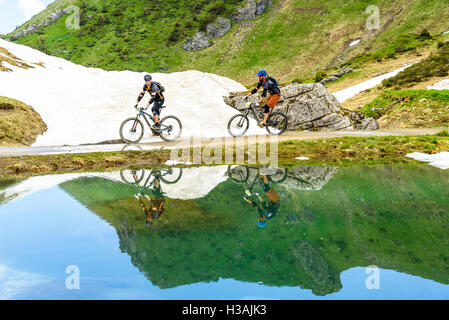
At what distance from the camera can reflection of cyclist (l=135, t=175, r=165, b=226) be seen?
8.55m

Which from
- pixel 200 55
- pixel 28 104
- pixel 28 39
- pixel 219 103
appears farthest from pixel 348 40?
pixel 28 39

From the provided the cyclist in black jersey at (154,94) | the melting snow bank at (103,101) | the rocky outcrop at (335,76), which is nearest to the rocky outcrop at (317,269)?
the cyclist in black jersey at (154,94)

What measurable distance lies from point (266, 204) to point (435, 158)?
9.39 m

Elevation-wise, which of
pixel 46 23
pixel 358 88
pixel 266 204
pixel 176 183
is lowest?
pixel 266 204

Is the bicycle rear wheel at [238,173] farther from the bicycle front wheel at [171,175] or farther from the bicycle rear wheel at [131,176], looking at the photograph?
the bicycle rear wheel at [131,176]

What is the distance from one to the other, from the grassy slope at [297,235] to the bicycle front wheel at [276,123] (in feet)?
34.6

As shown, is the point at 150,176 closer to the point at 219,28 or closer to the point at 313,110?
the point at 313,110

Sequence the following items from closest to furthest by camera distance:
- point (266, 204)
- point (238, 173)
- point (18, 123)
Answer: point (266, 204) < point (238, 173) < point (18, 123)

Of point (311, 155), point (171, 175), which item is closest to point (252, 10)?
point (311, 155)

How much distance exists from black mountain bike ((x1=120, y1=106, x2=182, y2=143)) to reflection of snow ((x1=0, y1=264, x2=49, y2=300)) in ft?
47.7

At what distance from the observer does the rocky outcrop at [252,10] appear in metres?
154

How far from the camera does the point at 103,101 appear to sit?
26016 millimetres
